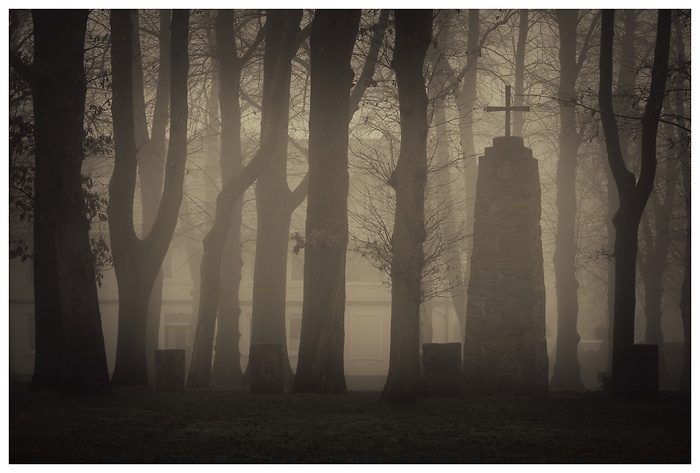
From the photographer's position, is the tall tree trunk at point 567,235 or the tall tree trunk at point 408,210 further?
the tall tree trunk at point 567,235

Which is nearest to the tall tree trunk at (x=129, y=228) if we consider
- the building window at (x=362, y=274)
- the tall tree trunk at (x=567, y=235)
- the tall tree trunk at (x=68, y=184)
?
the tall tree trunk at (x=68, y=184)

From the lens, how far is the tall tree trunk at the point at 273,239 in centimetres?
2138

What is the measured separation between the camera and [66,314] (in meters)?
15.6

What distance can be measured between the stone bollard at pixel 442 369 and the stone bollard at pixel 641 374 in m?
2.48

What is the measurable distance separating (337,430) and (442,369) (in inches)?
193

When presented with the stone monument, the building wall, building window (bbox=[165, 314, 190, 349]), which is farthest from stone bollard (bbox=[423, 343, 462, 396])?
building window (bbox=[165, 314, 190, 349])

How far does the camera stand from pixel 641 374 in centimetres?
1709

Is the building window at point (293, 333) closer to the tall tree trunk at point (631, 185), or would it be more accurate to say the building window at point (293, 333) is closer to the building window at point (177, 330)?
the building window at point (177, 330)

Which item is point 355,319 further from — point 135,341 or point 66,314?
point 66,314

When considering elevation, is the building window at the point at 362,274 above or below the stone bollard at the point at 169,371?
above

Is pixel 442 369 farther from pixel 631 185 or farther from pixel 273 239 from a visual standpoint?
pixel 273 239

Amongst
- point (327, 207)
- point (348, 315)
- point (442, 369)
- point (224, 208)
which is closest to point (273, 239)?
point (224, 208)

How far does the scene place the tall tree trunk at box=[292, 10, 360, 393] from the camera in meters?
16.8

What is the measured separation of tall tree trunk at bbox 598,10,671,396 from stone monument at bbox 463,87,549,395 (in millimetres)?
1377
